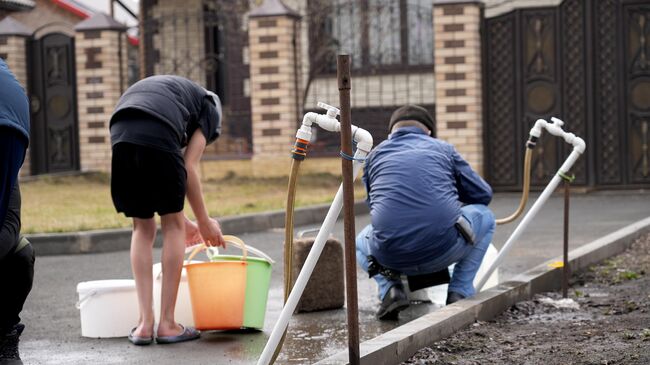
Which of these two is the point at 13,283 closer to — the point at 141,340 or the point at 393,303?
the point at 141,340

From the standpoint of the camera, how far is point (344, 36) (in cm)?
2341

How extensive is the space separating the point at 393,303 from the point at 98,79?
1350cm

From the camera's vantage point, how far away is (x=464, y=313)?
634cm

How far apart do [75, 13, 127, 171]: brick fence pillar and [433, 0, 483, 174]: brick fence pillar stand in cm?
537

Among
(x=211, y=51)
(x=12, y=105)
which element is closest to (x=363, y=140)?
(x=12, y=105)

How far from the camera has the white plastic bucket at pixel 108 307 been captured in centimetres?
645

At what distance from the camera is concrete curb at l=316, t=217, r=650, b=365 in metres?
5.26

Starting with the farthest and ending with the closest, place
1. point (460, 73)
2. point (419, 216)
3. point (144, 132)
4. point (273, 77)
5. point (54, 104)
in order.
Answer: point (54, 104)
point (273, 77)
point (460, 73)
point (419, 216)
point (144, 132)

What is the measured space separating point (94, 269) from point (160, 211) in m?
4.09

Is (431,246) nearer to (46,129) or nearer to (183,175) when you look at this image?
(183,175)

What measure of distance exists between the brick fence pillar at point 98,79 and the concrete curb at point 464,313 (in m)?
11.4

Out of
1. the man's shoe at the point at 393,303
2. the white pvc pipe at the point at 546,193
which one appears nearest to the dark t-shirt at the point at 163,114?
the man's shoe at the point at 393,303

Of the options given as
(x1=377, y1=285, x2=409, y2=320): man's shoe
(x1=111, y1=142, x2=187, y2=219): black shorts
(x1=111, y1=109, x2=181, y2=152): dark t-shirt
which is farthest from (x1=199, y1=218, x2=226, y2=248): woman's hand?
(x1=377, y1=285, x2=409, y2=320): man's shoe

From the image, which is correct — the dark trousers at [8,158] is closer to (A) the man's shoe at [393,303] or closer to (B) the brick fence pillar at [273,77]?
(A) the man's shoe at [393,303]
